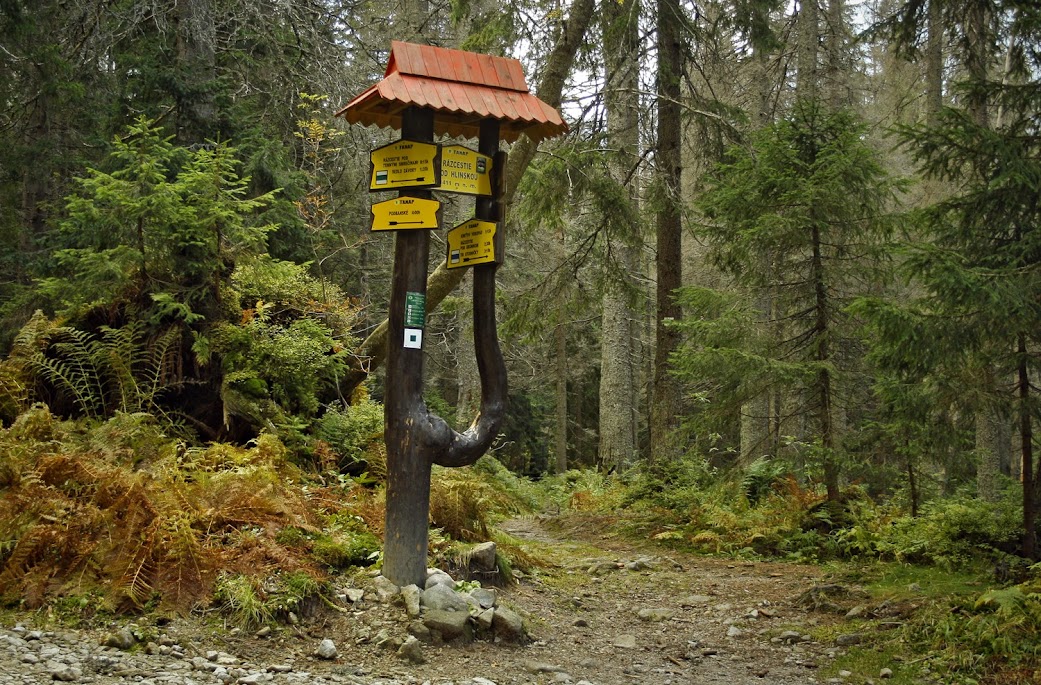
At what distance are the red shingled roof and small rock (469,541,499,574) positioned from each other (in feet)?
11.2

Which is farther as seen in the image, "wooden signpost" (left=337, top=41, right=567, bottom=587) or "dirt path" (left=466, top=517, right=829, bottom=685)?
"wooden signpost" (left=337, top=41, right=567, bottom=587)

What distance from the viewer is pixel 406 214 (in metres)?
5.95

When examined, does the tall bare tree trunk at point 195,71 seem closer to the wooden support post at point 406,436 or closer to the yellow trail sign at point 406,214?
the yellow trail sign at point 406,214

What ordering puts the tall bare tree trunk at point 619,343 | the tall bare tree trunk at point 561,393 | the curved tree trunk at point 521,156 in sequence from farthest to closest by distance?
1. the tall bare tree trunk at point 561,393
2. the tall bare tree trunk at point 619,343
3. the curved tree trunk at point 521,156

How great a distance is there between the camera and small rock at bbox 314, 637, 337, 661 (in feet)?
16.0

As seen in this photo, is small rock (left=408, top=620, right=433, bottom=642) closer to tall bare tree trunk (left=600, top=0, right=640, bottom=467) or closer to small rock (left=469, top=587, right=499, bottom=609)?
small rock (left=469, top=587, right=499, bottom=609)

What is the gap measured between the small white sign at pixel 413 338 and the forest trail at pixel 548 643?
1.74 metres

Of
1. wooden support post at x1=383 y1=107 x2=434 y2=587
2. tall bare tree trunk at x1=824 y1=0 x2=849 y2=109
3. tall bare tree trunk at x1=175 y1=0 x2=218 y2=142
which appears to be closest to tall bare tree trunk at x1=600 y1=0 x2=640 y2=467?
tall bare tree trunk at x1=824 y1=0 x2=849 y2=109

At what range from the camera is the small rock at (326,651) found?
4.89 m

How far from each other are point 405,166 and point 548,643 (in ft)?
11.9

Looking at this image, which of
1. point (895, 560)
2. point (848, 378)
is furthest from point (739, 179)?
point (895, 560)

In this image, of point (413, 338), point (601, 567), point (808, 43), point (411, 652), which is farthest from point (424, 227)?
point (808, 43)

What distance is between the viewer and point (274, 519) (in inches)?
238

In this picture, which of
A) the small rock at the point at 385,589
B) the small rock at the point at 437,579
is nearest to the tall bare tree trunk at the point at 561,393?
the small rock at the point at 437,579
